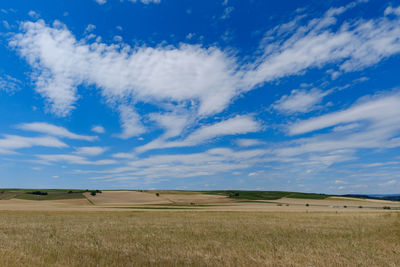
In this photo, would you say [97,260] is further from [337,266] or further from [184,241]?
[337,266]

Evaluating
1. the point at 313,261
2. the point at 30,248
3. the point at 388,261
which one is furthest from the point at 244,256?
the point at 30,248

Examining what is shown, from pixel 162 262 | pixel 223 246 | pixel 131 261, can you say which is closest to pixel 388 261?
pixel 223 246

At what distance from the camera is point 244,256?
11891 mm

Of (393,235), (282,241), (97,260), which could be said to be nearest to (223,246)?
(282,241)

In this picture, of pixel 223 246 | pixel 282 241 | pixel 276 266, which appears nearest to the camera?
pixel 276 266

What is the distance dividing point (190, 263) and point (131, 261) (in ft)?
7.73

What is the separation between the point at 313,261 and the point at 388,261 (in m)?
3.28

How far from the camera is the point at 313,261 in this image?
11.1 meters

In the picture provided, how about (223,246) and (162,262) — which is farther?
(223,246)

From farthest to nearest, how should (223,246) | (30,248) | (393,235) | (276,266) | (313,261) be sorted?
(393,235) → (223,246) → (30,248) → (313,261) → (276,266)

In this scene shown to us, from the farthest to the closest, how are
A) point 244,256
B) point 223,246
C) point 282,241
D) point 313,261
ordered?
point 282,241
point 223,246
point 244,256
point 313,261

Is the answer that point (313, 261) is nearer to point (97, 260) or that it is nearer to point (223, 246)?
point (223, 246)

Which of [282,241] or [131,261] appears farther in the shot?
[282,241]

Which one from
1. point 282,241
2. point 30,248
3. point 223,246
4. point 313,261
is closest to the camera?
point 313,261
